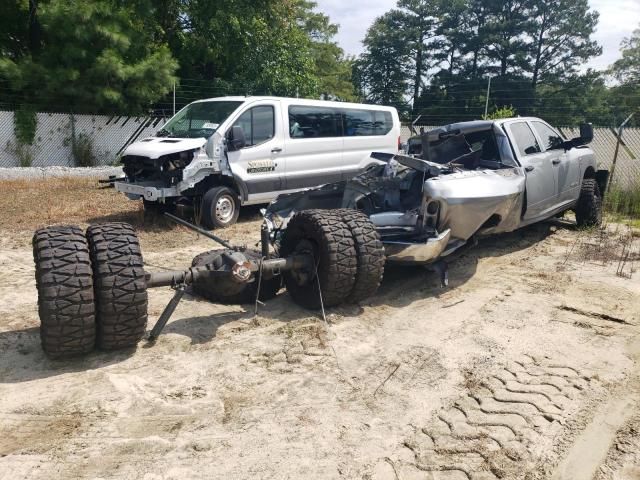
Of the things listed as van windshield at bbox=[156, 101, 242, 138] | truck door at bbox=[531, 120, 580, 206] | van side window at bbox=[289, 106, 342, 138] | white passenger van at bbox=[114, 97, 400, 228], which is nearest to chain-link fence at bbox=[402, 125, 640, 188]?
van side window at bbox=[289, 106, 342, 138]

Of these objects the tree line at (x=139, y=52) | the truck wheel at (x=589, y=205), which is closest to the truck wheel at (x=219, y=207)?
the truck wheel at (x=589, y=205)

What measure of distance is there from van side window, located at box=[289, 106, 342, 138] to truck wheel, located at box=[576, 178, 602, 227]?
13.9 feet

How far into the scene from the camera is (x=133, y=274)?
12.6 ft

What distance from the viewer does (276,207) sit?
6254mm

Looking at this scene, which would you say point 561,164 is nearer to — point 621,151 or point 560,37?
point 621,151

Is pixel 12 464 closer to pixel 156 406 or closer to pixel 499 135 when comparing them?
pixel 156 406

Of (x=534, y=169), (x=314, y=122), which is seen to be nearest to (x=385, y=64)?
(x=314, y=122)

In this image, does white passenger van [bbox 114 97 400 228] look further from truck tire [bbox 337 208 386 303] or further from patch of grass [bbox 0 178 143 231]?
truck tire [bbox 337 208 386 303]

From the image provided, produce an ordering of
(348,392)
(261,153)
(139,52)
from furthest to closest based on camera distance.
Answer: (139,52) < (261,153) < (348,392)

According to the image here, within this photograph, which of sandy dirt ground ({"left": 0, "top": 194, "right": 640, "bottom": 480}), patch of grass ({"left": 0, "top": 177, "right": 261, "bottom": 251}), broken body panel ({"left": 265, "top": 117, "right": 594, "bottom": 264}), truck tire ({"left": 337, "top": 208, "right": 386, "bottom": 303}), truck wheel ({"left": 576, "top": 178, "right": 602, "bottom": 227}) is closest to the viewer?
sandy dirt ground ({"left": 0, "top": 194, "right": 640, "bottom": 480})

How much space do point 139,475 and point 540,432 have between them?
7.16ft

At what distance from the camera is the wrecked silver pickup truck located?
5.40 m

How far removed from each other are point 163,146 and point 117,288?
494 cm

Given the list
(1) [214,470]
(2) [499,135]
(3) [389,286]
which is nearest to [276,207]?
(3) [389,286]
